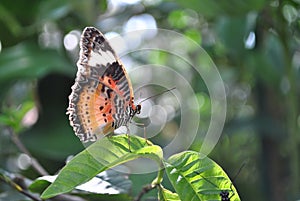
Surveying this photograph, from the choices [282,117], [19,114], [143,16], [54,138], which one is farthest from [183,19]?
[19,114]

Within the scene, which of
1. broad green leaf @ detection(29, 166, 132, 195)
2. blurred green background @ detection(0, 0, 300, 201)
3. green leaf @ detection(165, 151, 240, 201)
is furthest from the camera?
blurred green background @ detection(0, 0, 300, 201)

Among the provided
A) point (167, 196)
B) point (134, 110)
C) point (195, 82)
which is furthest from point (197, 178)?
point (195, 82)

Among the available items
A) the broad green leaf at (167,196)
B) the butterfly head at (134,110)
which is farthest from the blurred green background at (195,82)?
the broad green leaf at (167,196)

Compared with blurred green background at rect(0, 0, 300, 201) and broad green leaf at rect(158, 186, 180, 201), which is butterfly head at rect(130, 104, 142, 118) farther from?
blurred green background at rect(0, 0, 300, 201)

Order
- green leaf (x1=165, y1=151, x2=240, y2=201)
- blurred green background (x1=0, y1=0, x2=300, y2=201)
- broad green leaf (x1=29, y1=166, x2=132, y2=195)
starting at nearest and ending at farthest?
green leaf (x1=165, y1=151, x2=240, y2=201), broad green leaf (x1=29, y1=166, x2=132, y2=195), blurred green background (x1=0, y1=0, x2=300, y2=201)

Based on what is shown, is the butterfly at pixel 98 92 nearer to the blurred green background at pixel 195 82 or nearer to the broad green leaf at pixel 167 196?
the broad green leaf at pixel 167 196

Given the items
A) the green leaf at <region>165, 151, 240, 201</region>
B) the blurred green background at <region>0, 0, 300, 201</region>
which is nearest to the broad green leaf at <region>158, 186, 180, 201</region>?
the green leaf at <region>165, 151, 240, 201</region>
